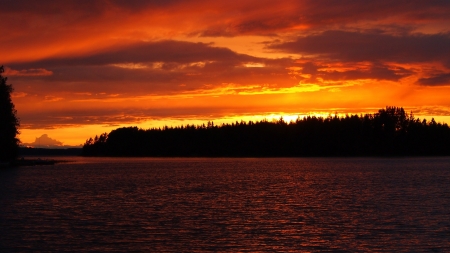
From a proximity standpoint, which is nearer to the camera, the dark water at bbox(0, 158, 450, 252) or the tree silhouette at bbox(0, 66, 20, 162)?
the dark water at bbox(0, 158, 450, 252)

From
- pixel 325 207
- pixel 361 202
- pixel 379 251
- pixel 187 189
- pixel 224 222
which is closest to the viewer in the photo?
pixel 379 251

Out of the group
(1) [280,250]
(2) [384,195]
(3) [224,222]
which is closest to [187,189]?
(2) [384,195]

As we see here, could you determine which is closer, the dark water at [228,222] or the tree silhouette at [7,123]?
the dark water at [228,222]

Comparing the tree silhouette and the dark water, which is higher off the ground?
the tree silhouette

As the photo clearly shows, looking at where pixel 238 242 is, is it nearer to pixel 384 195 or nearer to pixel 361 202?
pixel 361 202

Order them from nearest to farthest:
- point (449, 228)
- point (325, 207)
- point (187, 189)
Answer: point (449, 228) < point (325, 207) < point (187, 189)

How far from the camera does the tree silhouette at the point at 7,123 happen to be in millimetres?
92750

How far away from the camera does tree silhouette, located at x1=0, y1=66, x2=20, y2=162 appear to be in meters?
92.8

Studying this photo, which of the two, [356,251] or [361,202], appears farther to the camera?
[361,202]

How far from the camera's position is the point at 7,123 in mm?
93312

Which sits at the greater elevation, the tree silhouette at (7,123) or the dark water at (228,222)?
the tree silhouette at (7,123)

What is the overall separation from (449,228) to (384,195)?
68.5 feet

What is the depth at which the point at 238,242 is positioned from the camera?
26453mm

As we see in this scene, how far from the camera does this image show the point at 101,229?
30.4 meters
